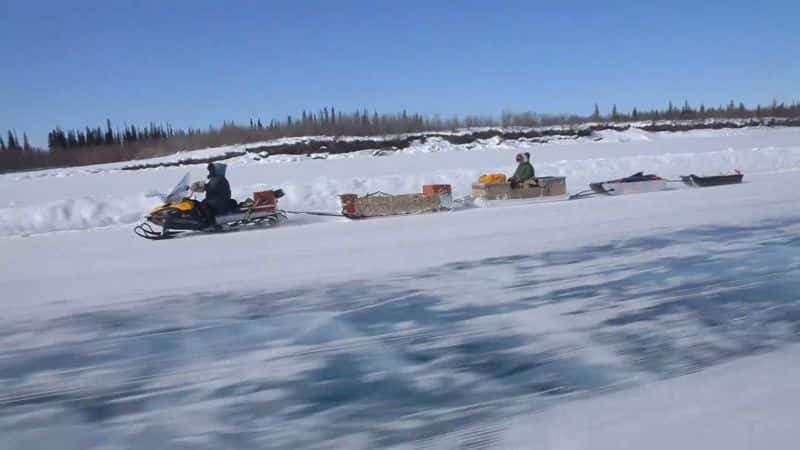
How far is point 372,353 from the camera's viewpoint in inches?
169

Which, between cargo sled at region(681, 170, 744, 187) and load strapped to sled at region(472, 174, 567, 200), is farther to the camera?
cargo sled at region(681, 170, 744, 187)

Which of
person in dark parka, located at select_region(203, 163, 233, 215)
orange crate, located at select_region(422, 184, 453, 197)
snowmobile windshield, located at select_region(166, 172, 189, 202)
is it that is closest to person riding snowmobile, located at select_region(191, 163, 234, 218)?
person in dark parka, located at select_region(203, 163, 233, 215)

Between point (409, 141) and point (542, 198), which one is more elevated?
point (409, 141)

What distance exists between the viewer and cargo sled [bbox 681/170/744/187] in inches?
559

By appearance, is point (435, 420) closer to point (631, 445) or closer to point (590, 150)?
point (631, 445)

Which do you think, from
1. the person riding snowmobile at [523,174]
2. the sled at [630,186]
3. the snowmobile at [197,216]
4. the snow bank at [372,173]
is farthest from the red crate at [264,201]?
the sled at [630,186]

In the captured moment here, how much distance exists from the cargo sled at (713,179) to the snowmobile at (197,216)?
971cm

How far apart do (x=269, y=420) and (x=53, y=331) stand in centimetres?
283

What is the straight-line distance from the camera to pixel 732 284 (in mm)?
5578

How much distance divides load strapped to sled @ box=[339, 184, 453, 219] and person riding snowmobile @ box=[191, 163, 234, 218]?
7.38 feet

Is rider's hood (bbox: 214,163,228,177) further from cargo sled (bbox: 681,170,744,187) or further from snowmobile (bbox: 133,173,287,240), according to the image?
cargo sled (bbox: 681,170,744,187)

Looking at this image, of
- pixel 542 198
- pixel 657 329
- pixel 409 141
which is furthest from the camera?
pixel 409 141

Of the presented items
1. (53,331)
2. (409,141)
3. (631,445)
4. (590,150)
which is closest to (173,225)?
(53,331)

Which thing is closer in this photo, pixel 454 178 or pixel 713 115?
pixel 454 178
